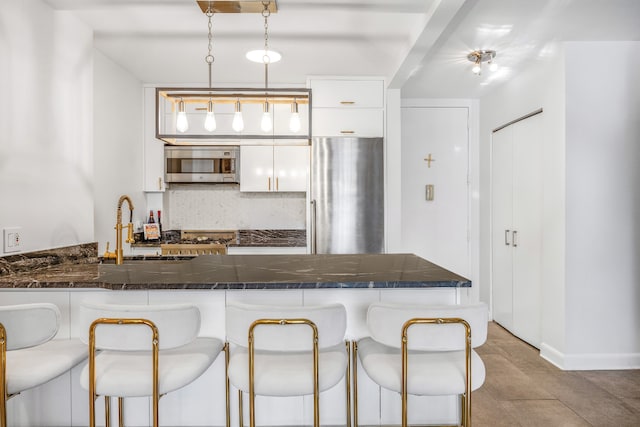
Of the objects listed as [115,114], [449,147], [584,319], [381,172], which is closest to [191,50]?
[115,114]

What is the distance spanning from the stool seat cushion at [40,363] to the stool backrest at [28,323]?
11 cm

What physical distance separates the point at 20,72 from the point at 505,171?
13.5ft

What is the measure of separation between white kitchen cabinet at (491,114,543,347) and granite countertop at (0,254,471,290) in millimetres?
1993

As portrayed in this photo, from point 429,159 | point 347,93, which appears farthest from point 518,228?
point 347,93

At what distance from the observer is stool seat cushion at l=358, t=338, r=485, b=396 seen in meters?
1.56

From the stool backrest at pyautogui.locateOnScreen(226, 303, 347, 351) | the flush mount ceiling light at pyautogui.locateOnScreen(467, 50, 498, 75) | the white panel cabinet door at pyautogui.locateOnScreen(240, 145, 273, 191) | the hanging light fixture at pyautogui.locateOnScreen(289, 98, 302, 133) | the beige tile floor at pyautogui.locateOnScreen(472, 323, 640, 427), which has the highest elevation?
the flush mount ceiling light at pyautogui.locateOnScreen(467, 50, 498, 75)

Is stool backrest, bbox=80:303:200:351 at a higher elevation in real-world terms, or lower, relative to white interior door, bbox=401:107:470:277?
lower

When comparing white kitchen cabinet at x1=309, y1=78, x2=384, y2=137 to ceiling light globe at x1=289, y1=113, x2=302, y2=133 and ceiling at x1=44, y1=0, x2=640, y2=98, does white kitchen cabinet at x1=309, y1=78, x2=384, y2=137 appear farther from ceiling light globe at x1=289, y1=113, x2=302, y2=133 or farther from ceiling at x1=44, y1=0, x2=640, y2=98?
ceiling light globe at x1=289, y1=113, x2=302, y2=133

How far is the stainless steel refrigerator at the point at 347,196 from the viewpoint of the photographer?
404cm

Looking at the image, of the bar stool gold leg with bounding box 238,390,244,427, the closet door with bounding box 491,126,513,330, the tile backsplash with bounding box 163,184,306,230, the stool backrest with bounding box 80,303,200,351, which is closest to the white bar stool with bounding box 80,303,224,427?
the stool backrest with bounding box 80,303,200,351

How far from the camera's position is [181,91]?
234cm

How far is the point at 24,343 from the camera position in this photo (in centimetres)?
156

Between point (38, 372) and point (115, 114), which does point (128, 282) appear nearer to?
point (38, 372)

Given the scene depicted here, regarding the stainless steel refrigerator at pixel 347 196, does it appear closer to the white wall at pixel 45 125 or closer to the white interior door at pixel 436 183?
the white interior door at pixel 436 183
